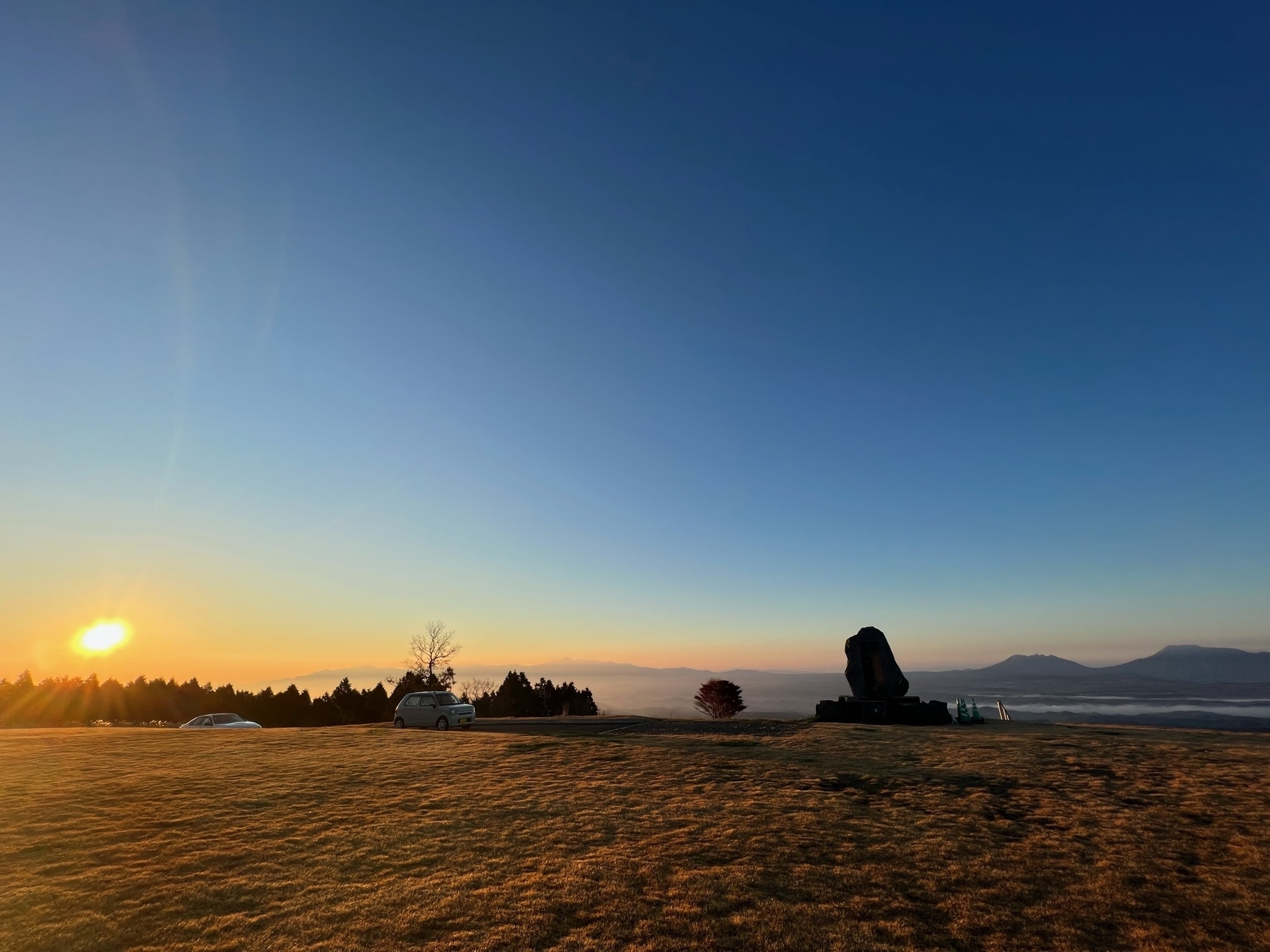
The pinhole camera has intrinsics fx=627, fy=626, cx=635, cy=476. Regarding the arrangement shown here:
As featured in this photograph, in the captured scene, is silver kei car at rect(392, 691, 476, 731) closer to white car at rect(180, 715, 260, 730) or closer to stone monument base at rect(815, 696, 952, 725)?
white car at rect(180, 715, 260, 730)

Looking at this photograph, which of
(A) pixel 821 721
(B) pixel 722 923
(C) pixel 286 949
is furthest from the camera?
(A) pixel 821 721

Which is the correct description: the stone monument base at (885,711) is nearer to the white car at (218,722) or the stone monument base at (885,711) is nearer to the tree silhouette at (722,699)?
the tree silhouette at (722,699)

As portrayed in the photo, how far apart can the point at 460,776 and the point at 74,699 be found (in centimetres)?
7166

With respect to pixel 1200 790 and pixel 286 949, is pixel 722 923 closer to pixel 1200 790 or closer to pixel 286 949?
pixel 286 949

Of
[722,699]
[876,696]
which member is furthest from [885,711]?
[722,699]

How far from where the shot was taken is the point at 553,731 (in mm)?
26812

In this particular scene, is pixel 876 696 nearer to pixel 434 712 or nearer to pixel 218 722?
pixel 434 712

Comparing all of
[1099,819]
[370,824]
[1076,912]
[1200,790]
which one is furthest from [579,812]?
[1200,790]

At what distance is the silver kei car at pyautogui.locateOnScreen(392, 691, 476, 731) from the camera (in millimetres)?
28750

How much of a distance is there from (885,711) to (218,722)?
3344cm

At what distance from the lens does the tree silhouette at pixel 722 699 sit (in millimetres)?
45750

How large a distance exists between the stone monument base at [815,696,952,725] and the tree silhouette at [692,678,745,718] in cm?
1499

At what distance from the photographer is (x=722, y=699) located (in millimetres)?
45906

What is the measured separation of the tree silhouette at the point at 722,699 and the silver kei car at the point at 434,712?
70.9 feet
